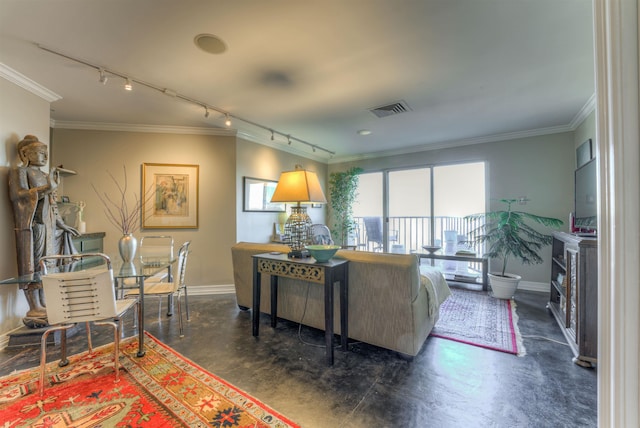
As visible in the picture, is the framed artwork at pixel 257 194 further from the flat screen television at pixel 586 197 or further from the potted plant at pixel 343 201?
the flat screen television at pixel 586 197

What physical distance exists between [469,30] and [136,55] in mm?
2544

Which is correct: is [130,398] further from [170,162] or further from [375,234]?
[375,234]

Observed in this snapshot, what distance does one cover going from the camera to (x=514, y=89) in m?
2.67

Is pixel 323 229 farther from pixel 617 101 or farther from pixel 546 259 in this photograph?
pixel 617 101

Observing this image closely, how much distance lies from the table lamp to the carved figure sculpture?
2.20 m

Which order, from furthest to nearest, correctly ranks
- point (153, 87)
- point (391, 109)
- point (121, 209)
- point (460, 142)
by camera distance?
1. point (460, 142)
2. point (121, 209)
3. point (391, 109)
4. point (153, 87)

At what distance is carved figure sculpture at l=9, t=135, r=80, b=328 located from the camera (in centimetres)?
233

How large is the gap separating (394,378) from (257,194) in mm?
3304

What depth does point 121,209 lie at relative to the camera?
3.58 meters

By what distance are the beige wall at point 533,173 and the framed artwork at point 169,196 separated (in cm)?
448

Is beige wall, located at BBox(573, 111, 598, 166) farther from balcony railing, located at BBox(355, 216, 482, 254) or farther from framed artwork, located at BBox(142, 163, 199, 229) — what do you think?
framed artwork, located at BBox(142, 163, 199, 229)

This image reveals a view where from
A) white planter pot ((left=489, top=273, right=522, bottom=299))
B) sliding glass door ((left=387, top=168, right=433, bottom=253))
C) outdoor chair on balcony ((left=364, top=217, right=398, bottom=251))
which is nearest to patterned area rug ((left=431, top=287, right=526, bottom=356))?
white planter pot ((left=489, top=273, right=522, bottom=299))

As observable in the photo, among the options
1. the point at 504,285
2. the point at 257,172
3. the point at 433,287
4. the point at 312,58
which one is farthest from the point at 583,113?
the point at 257,172

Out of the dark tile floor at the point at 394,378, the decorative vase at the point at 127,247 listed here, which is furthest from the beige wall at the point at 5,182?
the decorative vase at the point at 127,247
